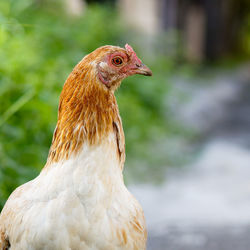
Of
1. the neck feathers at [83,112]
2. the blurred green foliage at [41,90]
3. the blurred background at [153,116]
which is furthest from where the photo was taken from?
the blurred background at [153,116]

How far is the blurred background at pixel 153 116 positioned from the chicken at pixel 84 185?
1.06 m

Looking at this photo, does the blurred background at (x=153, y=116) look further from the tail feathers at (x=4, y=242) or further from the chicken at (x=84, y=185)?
the tail feathers at (x=4, y=242)

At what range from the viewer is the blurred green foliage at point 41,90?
3582 millimetres

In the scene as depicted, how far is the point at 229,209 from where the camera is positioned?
4.60 metres

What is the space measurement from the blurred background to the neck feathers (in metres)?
1.04

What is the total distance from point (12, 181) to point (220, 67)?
11.5m

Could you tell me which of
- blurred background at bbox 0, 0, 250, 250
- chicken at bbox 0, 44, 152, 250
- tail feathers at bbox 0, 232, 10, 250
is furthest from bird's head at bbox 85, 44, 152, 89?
blurred background at bbox 0, 0, 250, 250

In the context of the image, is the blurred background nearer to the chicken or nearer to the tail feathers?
the chicken

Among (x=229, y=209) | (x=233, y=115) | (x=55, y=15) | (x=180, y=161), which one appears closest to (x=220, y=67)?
(x=233, y=115)

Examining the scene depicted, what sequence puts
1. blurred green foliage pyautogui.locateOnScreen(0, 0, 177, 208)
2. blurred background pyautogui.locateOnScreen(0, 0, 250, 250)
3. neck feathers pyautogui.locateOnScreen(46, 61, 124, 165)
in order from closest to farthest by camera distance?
1. neck feathers pyautogui.locateOnScreen(46, 61, 124, 165)
2. blurred green foliage pyautogui.locateOnScreen(0, 0, 177, 208)
3. blurred background pyautogui.locateOnScreen(0, 0, 250, 250)

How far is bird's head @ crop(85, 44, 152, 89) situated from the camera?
2.10 metres

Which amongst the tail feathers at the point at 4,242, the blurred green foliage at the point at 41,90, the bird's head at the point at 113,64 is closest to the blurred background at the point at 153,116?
the blurred green foliage at the point at 41,90

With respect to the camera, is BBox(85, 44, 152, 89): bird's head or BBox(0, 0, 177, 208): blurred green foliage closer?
BBox(85, 44, 152, 89): bird's head

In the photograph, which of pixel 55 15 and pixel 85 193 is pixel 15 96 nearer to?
pixel 85 193
